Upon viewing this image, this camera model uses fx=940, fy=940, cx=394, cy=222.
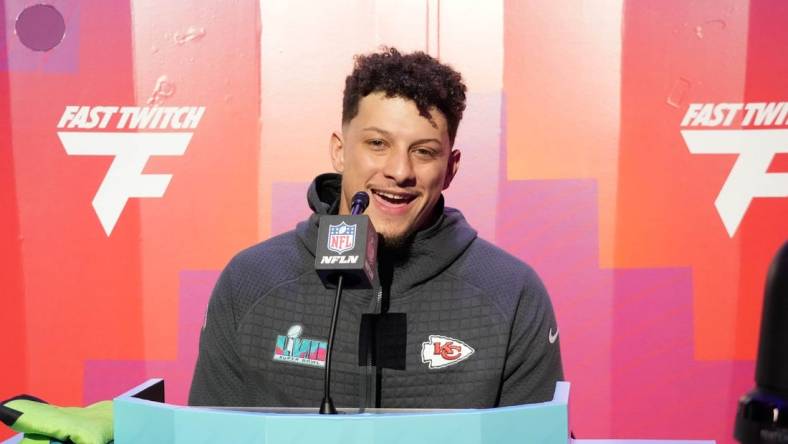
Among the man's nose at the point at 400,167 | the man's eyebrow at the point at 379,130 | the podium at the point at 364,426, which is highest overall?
the man's eyebrow at the point at 379,130

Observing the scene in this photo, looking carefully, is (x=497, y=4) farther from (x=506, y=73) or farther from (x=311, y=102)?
(x=311, y=102)

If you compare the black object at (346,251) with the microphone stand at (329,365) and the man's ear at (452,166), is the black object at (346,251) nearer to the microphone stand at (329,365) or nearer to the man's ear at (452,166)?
the microphone stand at (329,365)

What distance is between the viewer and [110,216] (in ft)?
8.99

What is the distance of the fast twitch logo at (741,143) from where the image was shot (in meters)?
2.57

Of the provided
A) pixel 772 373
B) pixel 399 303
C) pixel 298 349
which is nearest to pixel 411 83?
pixel 399 303

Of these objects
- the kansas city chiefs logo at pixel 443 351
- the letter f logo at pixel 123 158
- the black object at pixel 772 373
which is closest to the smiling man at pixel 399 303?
the kansas city chiefs logo at pixel 443 351

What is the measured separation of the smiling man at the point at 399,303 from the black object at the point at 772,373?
1.10 m

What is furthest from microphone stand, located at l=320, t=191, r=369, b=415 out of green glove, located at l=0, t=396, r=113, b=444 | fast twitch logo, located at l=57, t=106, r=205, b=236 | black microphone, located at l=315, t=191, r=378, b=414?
fast twitch logo, located at l=57, t=106, r=205, b=236

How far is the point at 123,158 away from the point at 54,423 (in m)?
1.53

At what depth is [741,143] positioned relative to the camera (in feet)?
8.47

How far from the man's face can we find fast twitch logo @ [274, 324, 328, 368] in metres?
0.26

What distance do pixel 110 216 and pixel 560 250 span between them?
130 centimetres

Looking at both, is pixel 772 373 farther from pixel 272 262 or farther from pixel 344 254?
pixel 272 262

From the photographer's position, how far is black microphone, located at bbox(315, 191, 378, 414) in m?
1.24
